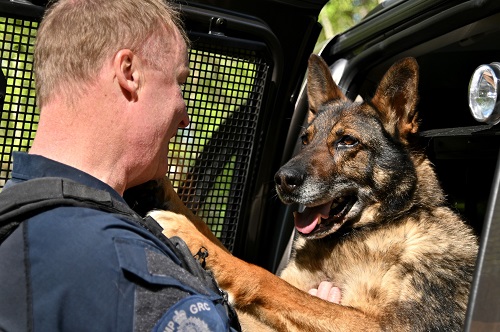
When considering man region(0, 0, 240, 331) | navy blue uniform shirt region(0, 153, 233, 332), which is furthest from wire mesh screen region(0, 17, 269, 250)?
navy blue uniform shirt region(0, 153, 233, 332)

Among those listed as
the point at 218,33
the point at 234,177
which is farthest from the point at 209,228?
the point at 218,33

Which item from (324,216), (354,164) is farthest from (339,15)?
(324,216)

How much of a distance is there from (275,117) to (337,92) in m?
0.33

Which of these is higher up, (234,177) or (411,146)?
(411,146)

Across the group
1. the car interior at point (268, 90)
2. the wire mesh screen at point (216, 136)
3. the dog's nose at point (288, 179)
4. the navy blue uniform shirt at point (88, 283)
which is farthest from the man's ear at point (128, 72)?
the dog's nose at point (288, 179)

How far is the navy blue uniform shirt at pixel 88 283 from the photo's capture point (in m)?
1.31

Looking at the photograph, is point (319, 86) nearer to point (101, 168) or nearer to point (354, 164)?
point (354, 164)

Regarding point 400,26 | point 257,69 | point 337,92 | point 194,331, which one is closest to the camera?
point 194,331

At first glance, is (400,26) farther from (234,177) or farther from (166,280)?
(166,280)

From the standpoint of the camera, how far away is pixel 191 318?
133cm

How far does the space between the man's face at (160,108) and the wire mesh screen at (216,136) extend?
3.34 feet

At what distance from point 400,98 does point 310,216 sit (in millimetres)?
631

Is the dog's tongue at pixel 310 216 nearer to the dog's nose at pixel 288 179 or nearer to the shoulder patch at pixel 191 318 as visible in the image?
the dog's nose at pixel 288 179

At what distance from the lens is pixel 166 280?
4.45 feet
